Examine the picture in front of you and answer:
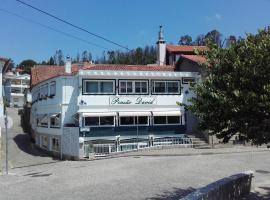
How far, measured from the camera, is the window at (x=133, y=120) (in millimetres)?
36406

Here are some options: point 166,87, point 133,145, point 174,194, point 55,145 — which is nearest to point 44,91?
point 55,145

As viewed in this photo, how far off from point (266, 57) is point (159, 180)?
9.65 meters

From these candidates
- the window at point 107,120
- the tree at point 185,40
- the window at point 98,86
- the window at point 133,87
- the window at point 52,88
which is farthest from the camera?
the tree at point 185,40

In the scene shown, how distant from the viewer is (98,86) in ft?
117

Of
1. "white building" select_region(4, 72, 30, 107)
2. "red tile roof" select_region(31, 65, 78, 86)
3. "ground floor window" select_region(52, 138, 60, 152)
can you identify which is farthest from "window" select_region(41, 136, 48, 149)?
"white building" select_region(4, 72, 30, 107)

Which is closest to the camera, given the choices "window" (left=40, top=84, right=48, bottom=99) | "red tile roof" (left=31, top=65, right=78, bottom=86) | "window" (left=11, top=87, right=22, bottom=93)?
"window" (left=40, top=84, right=48, bottom=99)

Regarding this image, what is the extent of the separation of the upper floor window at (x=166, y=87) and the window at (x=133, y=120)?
2.28 m

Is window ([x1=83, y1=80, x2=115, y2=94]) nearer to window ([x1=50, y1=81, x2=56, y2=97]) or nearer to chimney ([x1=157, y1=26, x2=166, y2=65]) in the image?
window ([x1=50, y1=81, x2=56, y2=97])

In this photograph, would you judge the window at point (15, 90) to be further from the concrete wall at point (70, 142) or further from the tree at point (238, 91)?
the tree at point (238, 91)

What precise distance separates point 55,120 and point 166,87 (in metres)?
8.98

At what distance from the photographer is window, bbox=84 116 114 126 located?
115 ft

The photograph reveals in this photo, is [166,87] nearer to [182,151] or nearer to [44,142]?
[182,151]

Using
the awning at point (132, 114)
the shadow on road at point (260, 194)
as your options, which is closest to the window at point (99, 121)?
the awning at point (132, 114)

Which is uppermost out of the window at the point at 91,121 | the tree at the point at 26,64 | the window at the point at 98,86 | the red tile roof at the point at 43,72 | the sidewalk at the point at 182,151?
the tree at the point at 26,64
